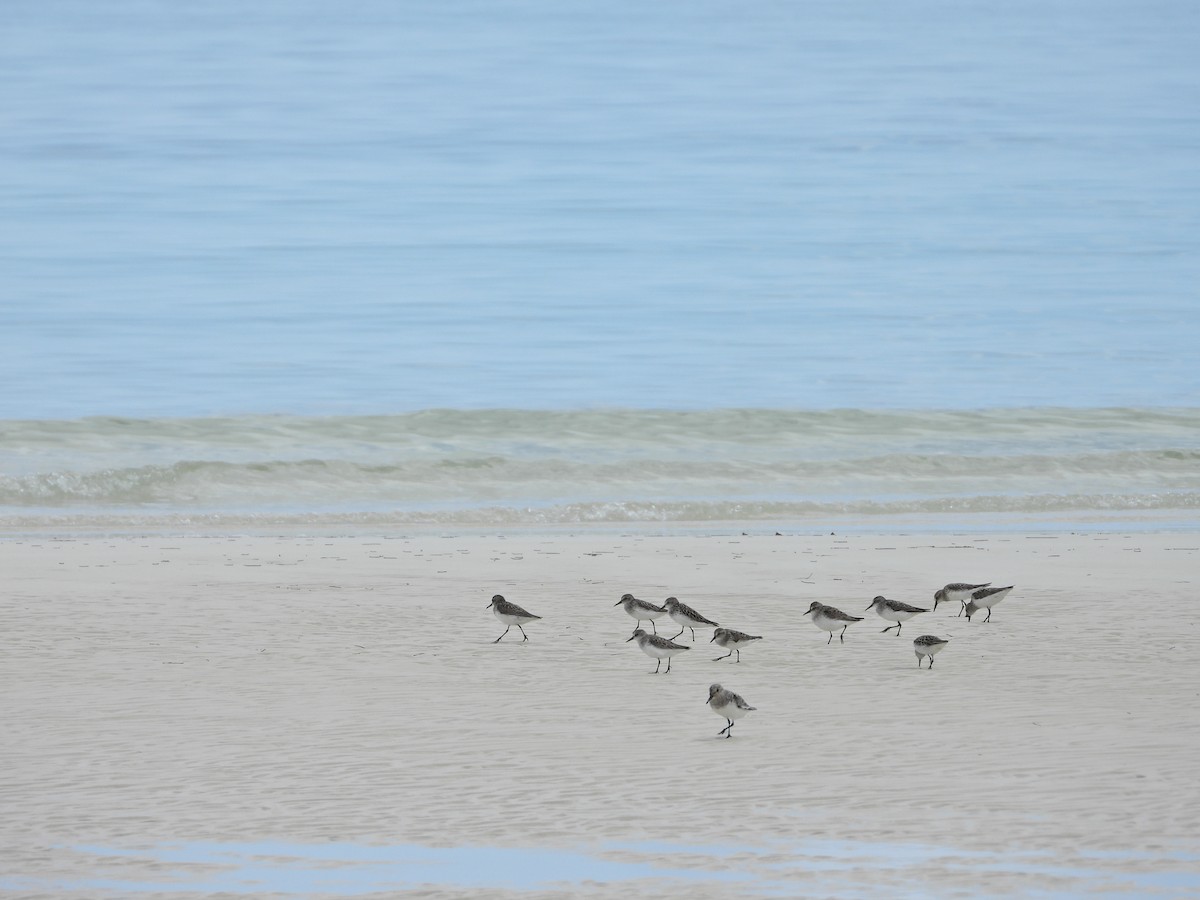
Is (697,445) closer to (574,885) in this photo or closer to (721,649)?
(721,649)

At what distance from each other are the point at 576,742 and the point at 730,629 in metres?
2.27

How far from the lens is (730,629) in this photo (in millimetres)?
9000

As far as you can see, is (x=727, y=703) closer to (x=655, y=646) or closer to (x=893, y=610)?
(x=655, y=646)

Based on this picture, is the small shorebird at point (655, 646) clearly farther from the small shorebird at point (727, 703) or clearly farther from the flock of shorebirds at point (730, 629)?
the small shorebird at point (727, 703)

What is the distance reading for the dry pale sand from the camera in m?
5.20

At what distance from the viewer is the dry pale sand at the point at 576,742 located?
17.1 feet

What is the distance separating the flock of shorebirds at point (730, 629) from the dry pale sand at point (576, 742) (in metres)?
0.13

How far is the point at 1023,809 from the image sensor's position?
5789mm

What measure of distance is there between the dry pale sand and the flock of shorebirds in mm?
126

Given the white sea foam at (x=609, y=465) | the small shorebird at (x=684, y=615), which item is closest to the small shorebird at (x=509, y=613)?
the small shorebird at (x=684, y=615)

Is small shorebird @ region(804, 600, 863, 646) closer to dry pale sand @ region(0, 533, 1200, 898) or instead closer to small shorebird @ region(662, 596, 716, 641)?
dry pale sand @ region(0, 533, 1200, 898)

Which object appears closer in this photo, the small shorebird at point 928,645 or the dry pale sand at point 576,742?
the dry pale sand at point 576,742

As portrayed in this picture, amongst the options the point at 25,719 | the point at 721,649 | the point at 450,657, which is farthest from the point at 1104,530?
the point at 25,719

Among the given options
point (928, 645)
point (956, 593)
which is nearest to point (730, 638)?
point (928, 645)
